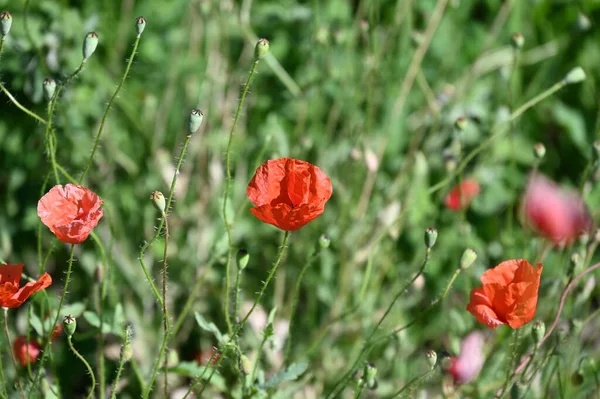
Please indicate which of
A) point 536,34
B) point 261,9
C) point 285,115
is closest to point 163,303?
point 285,115

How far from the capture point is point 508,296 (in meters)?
1.21

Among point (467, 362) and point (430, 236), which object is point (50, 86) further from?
point (467, 362)

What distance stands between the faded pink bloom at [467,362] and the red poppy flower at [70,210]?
2.87 ft

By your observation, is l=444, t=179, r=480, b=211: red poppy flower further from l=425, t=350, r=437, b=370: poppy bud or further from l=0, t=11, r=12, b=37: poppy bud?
l=0, t=11, r=12, b=37: poppy bud

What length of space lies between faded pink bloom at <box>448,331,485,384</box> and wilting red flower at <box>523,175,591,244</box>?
285mm

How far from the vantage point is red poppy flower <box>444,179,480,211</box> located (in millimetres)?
2051

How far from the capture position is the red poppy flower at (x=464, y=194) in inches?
80.7

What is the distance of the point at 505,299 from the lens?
1.21 meters

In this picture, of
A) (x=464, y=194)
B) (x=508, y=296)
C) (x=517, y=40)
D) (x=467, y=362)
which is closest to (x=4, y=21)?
(x=508, y=296)

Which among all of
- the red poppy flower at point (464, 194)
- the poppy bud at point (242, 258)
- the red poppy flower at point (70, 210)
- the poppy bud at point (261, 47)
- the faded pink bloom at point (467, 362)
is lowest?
the faded pink bloom at point (467, 362)

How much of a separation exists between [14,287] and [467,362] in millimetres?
987

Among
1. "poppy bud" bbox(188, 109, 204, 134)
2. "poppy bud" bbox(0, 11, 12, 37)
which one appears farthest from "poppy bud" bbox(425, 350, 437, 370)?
"poppy bud" bbox(0, 11, 12, 37)

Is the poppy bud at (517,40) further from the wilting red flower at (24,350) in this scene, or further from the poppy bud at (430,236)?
the wilting red flower at (24,350)

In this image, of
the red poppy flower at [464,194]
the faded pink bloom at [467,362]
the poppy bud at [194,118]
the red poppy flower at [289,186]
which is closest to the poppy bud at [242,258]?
the red poppy flower at [289,186]
